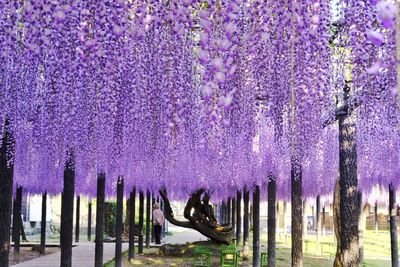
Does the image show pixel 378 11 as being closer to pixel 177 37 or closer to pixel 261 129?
pixel 177 37

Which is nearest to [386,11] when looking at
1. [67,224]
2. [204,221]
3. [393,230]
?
[67,224]

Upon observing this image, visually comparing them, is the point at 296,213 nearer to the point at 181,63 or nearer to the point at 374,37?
the point at 181,63

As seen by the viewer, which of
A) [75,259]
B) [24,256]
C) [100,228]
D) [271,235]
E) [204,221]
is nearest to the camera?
[100,228]

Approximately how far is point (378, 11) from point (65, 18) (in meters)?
2.19

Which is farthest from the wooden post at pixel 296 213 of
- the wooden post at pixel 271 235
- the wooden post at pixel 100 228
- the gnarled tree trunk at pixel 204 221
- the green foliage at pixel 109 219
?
the green foliage at pixel 109 219

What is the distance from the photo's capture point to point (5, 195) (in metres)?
5.68

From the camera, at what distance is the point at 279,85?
507 centimetres

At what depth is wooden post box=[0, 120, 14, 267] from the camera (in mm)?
5625

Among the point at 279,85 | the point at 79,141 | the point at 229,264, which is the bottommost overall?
the point at 229,264

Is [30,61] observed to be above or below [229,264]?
above

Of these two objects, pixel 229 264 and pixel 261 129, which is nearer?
pixel 261 129

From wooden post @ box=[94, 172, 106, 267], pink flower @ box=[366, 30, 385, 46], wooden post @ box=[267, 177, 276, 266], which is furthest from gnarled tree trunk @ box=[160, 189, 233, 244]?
pink flower @ box=[366, 30, 385, 46]

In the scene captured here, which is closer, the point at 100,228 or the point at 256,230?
the point at 100,228

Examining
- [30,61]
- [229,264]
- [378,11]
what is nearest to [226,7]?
[378,11]
